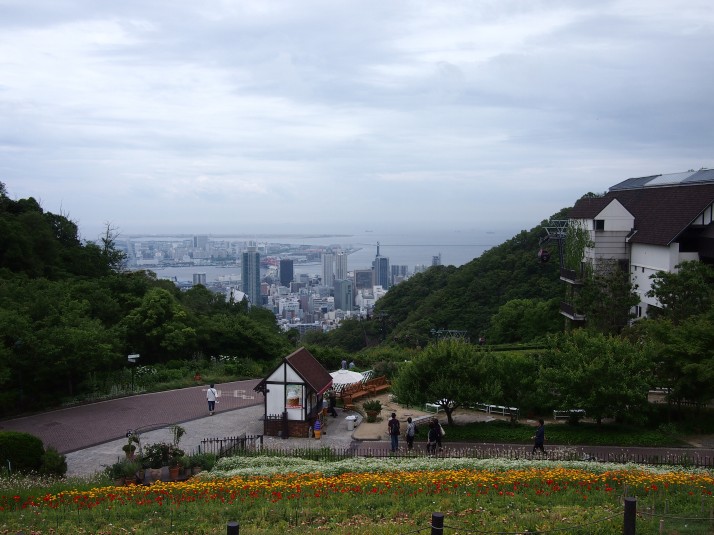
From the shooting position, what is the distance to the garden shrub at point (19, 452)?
56.6 ft

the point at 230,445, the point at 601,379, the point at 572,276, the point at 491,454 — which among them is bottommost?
the point at 230,445

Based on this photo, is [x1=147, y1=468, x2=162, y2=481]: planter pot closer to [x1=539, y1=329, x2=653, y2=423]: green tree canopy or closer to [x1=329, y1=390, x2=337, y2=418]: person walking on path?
[x1=329, y1=390, x2=337, y2=418]: person walking on path

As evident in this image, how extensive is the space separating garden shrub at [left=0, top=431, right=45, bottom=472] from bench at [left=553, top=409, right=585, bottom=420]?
15.7m

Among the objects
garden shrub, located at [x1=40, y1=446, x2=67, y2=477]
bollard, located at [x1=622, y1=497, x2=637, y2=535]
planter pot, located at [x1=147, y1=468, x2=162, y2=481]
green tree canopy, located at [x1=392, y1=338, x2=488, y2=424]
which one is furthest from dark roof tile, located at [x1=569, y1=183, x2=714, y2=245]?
garden shrub, located at [x1=40, y1=446, x2=67, y2=477]

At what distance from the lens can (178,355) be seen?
34281 mm

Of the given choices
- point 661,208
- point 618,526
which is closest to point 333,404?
point 618,526

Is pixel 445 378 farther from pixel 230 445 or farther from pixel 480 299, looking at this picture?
Answer: pixel 480 299

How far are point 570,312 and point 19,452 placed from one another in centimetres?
2783

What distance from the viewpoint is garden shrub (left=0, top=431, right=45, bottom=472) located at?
17250mm

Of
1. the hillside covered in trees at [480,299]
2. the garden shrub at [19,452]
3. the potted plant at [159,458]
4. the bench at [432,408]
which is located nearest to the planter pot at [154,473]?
the potted plant at [159,458]

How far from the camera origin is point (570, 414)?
73.0 ft

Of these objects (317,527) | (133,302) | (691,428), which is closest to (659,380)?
(691,428)

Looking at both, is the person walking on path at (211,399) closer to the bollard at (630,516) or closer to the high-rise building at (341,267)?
the bollard at (630,516)

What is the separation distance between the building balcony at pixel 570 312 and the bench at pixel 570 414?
13.2 m
